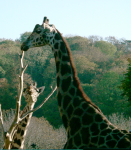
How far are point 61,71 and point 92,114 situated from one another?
1.01 meters

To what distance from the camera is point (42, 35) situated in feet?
18.1

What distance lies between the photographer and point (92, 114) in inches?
176

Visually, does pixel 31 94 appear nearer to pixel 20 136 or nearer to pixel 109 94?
pixel 20 136

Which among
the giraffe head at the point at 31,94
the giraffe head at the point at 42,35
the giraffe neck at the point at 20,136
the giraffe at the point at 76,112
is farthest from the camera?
the giraffe head at the point at 31,94

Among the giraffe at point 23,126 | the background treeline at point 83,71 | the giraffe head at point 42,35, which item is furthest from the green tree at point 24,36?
the giraffe head at point 42,35

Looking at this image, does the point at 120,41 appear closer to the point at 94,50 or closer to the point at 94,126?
the point at 94,50

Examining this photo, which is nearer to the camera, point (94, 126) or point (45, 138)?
point (94, 126)

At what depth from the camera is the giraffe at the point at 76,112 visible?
4.16m

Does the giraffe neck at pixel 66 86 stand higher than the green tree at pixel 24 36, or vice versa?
Answer: the green tree at pixel 24 36

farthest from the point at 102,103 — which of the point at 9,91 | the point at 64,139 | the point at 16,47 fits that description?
the point at 16,47

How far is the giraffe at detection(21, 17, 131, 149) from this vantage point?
4.16m

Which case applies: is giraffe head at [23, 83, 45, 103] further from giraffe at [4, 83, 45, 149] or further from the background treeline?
the background treeline

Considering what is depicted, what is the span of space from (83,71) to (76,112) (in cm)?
3961

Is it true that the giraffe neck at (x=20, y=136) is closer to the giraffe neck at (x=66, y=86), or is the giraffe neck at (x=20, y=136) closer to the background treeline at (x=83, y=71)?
the giraffe neck at (x=66, y=86)
